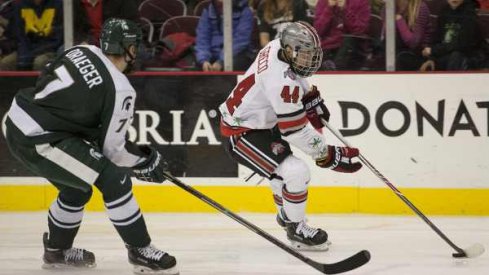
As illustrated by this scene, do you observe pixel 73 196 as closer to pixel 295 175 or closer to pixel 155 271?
pixel 155 271

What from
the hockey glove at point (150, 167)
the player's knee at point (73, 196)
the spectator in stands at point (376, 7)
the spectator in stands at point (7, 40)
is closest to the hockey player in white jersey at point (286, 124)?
the hockey glove at point (150, 167)

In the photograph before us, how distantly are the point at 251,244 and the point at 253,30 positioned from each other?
6.03 ft

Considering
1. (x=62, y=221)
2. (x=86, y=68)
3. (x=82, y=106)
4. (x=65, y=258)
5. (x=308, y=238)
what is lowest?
(x=308, y=238)

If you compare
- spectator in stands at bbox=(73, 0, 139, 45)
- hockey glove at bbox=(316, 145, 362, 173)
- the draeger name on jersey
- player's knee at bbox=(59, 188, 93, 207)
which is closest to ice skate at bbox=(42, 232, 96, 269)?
player's knee at bbox=(59, 188, 93, 207)

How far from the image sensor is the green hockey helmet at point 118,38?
391cm

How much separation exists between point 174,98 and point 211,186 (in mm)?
634

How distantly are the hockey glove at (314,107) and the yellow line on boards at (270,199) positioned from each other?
Answer: 119cm

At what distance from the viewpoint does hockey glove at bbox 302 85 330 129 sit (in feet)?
16.1

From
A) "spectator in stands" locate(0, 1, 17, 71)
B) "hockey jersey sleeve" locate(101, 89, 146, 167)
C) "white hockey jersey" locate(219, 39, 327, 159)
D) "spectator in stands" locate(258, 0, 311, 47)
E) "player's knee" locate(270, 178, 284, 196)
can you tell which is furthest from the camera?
"spectator in stands" locate(0, 1, 17, 71)

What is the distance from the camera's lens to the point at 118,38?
154 inches

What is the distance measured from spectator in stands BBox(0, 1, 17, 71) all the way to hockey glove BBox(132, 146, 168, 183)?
2874 mm

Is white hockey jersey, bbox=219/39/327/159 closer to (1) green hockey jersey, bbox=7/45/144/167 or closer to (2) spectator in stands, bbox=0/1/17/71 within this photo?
(1) green hockey jersey, bbox=7/45/144/167

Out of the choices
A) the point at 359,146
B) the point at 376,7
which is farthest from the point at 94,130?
the point at 376,7

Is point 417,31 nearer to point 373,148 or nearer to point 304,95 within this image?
point 373,148
